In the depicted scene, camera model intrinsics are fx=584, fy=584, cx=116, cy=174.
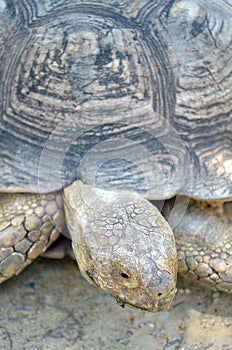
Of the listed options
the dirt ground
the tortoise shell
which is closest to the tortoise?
the tortoise shell

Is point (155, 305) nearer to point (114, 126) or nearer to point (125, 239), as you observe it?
point (125, 239)

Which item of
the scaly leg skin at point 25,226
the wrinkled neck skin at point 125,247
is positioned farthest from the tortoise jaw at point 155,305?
the scaly leg skin at point 25,226

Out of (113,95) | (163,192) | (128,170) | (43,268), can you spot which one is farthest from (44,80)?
(43,268)

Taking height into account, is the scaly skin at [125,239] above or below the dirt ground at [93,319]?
above

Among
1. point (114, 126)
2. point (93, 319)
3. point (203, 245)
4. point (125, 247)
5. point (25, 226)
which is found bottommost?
point (93, 319)

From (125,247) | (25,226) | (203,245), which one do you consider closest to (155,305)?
(125,247)

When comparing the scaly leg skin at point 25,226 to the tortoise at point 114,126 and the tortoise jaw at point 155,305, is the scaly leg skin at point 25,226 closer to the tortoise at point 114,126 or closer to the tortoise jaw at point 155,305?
the tortoise at point 114,126

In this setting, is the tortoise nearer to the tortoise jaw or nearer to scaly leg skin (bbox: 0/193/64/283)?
scaly leg skin (bbox: 0/193/64/283)
